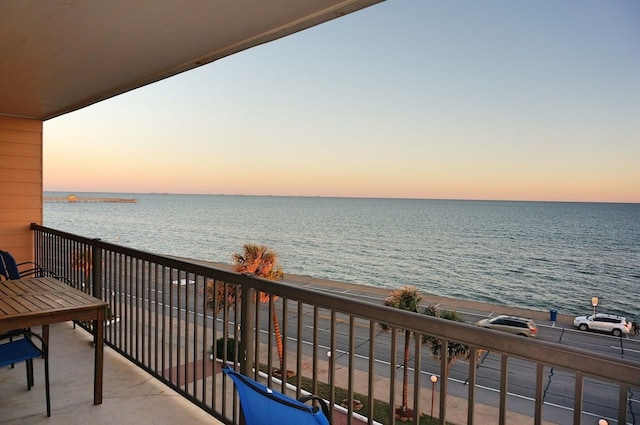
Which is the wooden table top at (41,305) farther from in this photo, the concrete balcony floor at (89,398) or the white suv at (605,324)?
the white suv at (605,324)

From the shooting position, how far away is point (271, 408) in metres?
1.19

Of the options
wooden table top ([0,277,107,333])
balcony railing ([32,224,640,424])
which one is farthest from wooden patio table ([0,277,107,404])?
balcony railing ([32,224,640,424])

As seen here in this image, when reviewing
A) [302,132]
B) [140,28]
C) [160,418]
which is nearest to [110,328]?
[160,418]

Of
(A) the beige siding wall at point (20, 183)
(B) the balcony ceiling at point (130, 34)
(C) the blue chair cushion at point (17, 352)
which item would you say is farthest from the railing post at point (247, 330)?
(A) the beige siding wall at point (20, 183)

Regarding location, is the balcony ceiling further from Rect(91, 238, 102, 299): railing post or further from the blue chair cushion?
the blue chair cushion

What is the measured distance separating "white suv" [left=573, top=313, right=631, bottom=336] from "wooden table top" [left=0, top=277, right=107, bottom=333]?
29994 mm

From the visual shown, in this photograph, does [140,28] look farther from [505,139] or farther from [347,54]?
[505,139]

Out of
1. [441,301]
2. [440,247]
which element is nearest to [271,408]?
[441,301]

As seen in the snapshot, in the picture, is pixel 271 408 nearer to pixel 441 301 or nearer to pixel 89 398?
pixel 89 398

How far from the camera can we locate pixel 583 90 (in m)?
51.7

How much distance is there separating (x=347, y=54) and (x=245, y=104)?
14.6 m

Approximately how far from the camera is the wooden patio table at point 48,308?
226 cm

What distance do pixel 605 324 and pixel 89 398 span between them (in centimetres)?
2993

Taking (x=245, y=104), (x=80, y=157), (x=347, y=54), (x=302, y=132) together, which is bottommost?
(x=80, y=157)
